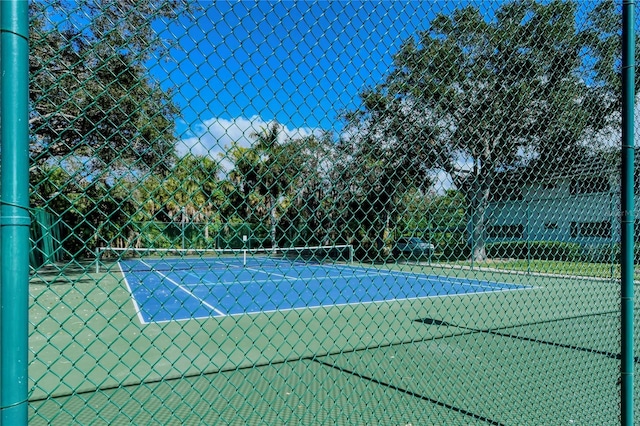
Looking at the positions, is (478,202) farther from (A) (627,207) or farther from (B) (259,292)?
(B) (259,292)

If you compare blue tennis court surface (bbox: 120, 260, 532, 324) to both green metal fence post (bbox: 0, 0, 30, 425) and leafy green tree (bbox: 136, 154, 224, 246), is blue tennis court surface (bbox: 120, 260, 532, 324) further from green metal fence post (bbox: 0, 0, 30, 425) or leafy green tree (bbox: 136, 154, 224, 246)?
green metal fence post (bbox: 0, 0, 30, 425)

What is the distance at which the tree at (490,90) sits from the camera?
10.3ft

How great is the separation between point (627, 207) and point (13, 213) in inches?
117

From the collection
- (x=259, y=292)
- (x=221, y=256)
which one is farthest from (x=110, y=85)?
(x=259, y=292)

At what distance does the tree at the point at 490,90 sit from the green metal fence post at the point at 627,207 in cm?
72

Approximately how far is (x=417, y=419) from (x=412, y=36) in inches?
106

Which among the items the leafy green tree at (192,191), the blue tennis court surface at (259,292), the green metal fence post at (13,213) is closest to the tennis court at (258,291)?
the blue tennis court surface at (259,292)

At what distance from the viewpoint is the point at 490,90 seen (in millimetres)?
3666

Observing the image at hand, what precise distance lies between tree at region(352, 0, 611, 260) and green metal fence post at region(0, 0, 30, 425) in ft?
6.32

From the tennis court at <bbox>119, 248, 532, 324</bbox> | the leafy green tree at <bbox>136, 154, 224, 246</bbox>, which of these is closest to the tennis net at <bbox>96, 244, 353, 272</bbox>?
the tennis court at <bbox>119, 248, 532, 324</bbox>

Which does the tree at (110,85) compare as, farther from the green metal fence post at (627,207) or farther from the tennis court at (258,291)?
the green metal fence post at (627,207)

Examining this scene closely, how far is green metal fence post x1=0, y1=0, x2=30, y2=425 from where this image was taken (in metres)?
1.12

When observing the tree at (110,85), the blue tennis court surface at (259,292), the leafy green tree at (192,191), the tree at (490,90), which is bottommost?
the blue tennis court surface at (259,292)

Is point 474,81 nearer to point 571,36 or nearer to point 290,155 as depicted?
point 571,36
